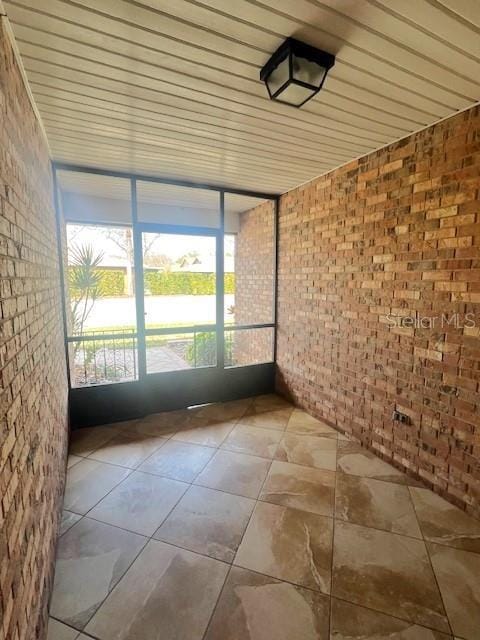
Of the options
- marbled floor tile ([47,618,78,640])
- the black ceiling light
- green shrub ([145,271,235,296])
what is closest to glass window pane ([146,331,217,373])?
green shrub ([145,271,235,296])

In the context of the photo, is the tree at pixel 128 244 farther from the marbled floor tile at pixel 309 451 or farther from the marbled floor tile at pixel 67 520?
the marbled floor tile at pixel 309 451

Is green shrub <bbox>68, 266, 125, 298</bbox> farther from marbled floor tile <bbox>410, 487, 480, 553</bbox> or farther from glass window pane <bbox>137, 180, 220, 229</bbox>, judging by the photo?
marbled floor tile <bbox>410, 487, 480, 553</bbox>

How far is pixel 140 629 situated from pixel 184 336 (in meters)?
2.57

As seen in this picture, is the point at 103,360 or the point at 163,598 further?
the point at 103,360

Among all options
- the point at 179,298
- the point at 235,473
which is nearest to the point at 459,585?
the point at 235,473

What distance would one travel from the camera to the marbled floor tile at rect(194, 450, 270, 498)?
7.27 ft

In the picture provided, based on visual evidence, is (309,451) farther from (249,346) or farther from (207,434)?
(249,346)

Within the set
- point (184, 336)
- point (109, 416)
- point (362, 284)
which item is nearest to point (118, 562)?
point (109, 416)

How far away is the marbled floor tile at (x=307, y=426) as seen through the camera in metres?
3.05

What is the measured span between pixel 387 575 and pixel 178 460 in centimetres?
164

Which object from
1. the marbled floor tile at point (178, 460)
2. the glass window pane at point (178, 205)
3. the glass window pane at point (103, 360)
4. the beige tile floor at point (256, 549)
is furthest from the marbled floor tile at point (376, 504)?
the glass window pane at point (178, 205)

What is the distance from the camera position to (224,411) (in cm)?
355

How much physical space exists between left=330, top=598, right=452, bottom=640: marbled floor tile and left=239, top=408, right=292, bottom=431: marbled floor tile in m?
1.75

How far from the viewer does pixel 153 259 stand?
337 centimetres
